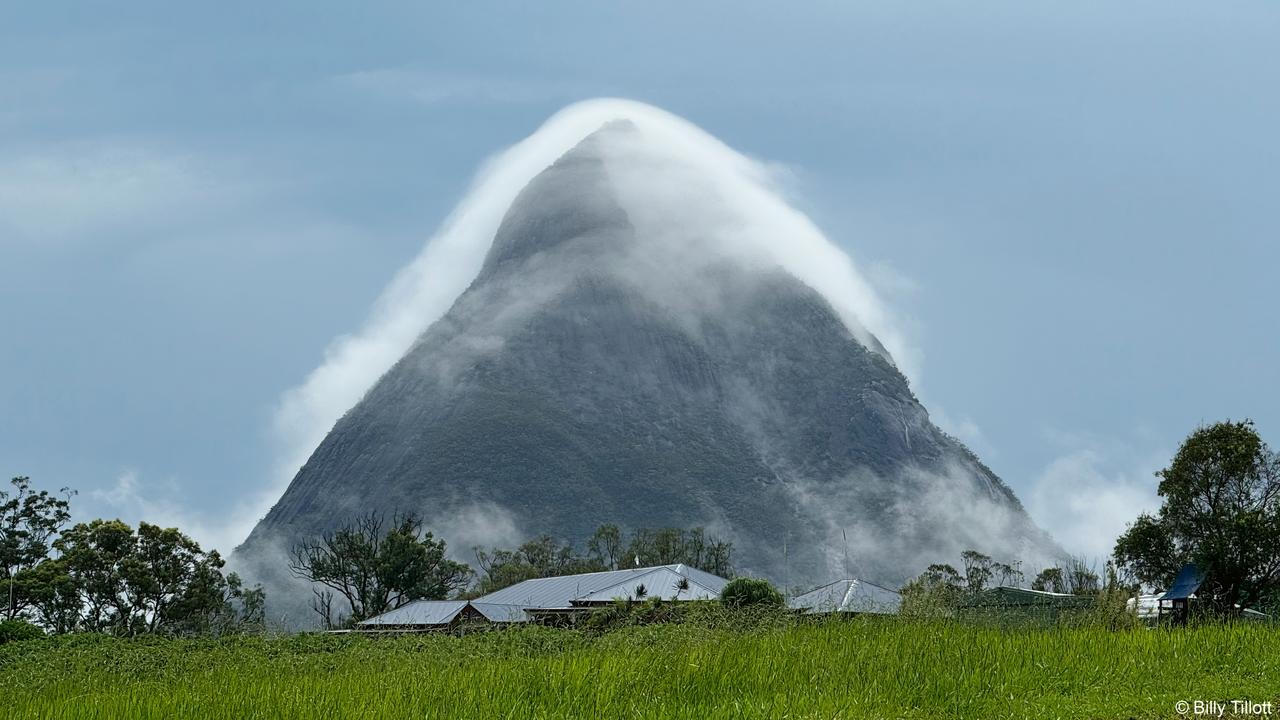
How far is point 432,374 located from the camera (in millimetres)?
181000

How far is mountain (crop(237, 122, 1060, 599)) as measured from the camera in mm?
147250

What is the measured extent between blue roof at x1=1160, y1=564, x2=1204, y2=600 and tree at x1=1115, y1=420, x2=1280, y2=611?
0.73 feet

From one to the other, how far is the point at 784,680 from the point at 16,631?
25.9 meters

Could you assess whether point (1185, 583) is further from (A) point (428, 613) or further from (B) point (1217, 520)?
(A) point (428, 613)

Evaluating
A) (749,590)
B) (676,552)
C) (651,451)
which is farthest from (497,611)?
(651,451)

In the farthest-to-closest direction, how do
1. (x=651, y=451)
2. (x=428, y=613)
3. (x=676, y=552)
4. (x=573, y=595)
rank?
1. (x=651, y=451)
2. (x=676, y=552)
3. (x=573, y=595)
4. (x=428, y=613)

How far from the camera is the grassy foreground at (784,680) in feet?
25.9

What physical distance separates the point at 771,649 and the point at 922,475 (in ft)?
539

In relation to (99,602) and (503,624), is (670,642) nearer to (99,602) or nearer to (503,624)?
(503,624)

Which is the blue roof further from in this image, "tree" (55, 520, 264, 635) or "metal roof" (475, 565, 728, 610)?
"tree" (55, 520, 264, 635)

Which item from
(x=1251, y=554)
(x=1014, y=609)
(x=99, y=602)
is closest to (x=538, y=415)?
(x=99, y=602)

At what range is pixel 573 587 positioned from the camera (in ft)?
159

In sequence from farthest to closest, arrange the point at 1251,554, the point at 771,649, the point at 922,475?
the point at 922,475 < the point at 1251,554 < the point at 771,649

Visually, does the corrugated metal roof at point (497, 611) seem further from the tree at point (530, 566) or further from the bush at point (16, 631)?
the tree at point (530, 566)
